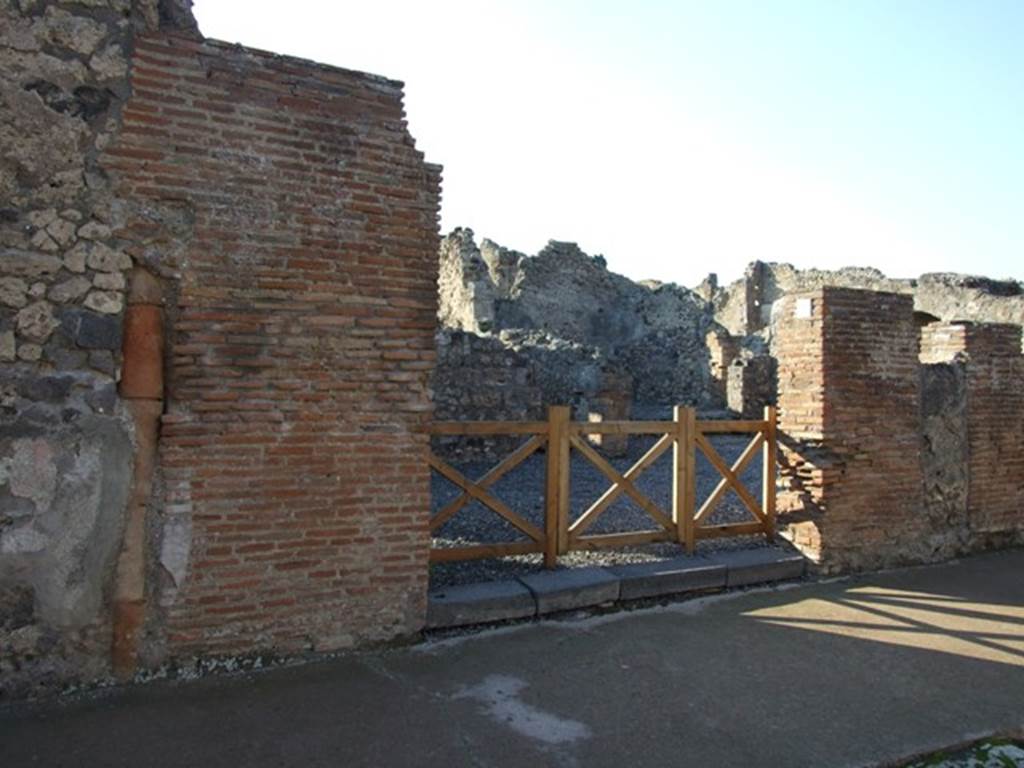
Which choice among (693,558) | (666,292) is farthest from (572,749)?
(666,292)

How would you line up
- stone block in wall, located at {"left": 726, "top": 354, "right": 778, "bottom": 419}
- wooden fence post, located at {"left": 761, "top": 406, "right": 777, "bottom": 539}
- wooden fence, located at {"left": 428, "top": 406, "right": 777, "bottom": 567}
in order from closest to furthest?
wooden fence, located at {"left": 428, "top": 406, "right": 777, "bottom": 567}, wooden fence post, located at {"left": 761, "top": 406, "right": 777, "bottom": 539}, stone block in wall, located at {"left": 726, "top": 354, "right": 778, "bottom": 419}

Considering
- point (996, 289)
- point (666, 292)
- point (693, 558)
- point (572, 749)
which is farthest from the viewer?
point (666, 292)

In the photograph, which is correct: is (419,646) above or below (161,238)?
below

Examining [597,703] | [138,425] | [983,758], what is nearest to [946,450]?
[983,758]

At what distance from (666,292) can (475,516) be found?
19469 mm

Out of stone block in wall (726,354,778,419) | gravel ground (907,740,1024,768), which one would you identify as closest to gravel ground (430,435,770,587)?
gravel ground (907,740,1024,768)

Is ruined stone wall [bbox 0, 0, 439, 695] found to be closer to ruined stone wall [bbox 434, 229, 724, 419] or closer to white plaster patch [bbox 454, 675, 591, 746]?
white plaster patch [bbox 454, 675, 591, 746]

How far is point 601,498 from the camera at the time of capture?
5.77 m

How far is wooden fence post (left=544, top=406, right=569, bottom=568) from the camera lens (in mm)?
5465

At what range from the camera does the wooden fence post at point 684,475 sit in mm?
6059

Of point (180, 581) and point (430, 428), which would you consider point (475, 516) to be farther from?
point (180, 581)

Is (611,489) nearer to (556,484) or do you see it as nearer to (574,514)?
(556,484)

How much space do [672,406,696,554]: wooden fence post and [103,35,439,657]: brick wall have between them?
258 cm

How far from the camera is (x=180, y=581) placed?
381cm
